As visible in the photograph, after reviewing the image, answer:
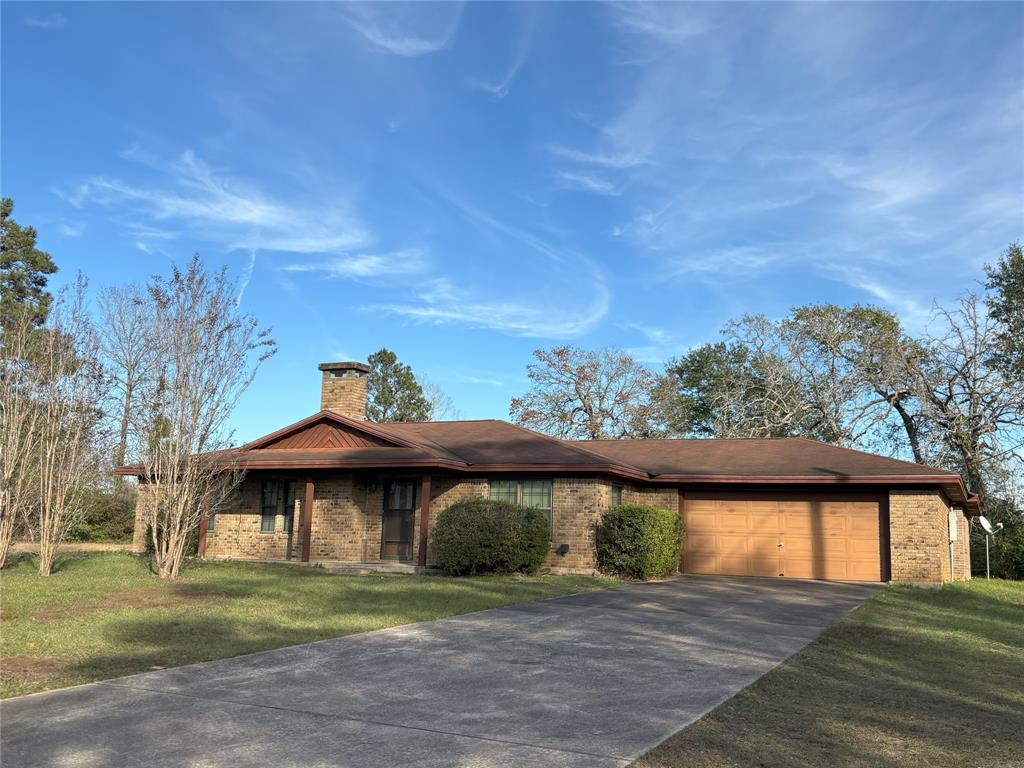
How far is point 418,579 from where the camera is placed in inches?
665

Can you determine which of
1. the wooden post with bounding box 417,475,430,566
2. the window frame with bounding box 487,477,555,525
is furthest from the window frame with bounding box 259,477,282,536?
the window frame with bounding box 487,477,555,525

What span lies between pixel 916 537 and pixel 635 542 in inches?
250

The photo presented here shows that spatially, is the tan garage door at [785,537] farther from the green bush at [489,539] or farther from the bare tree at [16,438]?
the bare tree at [16,438]

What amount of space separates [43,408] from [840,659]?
14423 mm

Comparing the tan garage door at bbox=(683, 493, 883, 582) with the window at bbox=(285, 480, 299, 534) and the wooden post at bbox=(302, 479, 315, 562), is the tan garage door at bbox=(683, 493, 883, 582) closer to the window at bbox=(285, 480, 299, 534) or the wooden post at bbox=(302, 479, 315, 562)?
the wooden post at bbox=(302, 479, 315, 562)

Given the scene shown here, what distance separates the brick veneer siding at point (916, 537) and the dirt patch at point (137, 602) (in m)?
14.5

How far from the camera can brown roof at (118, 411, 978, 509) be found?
18.7 meters

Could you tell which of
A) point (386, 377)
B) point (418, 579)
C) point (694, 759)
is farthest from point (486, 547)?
point (386, 377)

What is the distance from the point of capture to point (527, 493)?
19688 millimetres

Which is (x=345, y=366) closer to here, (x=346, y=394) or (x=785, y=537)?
(x=346, y=394)

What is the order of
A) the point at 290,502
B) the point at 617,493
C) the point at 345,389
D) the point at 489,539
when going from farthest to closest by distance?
the point at 345,389, the point at 290,502, the point at 617,493, the point at 489,539

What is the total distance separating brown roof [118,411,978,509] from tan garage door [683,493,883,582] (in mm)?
926

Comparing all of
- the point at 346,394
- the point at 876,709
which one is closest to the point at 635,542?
the point at 346,394

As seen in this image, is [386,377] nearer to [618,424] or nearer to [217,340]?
[618,424]
